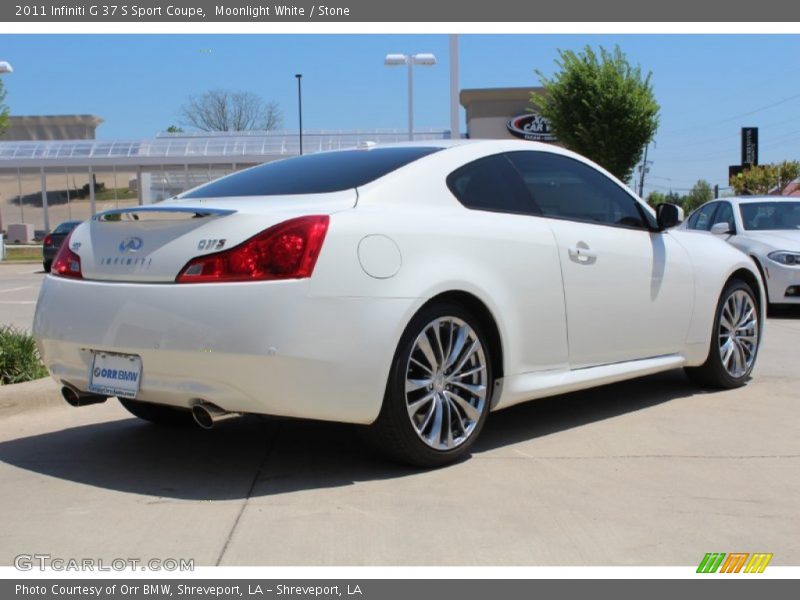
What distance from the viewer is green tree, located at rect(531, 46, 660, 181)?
76.4 feet

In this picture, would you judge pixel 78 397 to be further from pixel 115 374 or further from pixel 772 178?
pixel 772 178

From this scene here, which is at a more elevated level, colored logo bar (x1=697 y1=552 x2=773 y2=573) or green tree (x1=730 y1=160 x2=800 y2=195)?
green tree (x1=730 y1=160 x2=800 y2=195)

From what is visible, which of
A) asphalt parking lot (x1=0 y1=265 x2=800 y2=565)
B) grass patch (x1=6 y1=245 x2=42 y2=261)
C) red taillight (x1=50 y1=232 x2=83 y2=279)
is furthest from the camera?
grass patch (x1=6 y1=245 x2=42 y2=261)

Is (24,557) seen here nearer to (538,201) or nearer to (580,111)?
(538,201)

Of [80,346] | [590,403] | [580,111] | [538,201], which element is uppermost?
[580,111]

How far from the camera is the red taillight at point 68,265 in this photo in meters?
4.41

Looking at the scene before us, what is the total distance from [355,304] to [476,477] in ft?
3.47

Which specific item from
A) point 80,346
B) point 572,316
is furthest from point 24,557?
point 572,316

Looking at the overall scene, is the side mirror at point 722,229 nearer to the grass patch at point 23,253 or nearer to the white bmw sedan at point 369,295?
the white bmw sedan at point 369,295

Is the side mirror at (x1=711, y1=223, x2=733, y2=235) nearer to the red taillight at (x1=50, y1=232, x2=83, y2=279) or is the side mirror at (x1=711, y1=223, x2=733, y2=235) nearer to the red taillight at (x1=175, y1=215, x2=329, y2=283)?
the red taillight at (x1=175, y1=215, x2=329, y2=283)

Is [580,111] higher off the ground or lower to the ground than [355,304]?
higher

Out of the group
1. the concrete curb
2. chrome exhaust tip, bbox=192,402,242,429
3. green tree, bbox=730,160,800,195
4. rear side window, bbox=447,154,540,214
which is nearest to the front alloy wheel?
rear side window, bbox=447,154,540,214

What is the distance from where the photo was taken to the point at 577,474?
4.38 m

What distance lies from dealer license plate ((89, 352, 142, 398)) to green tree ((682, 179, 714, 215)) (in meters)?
65.1
